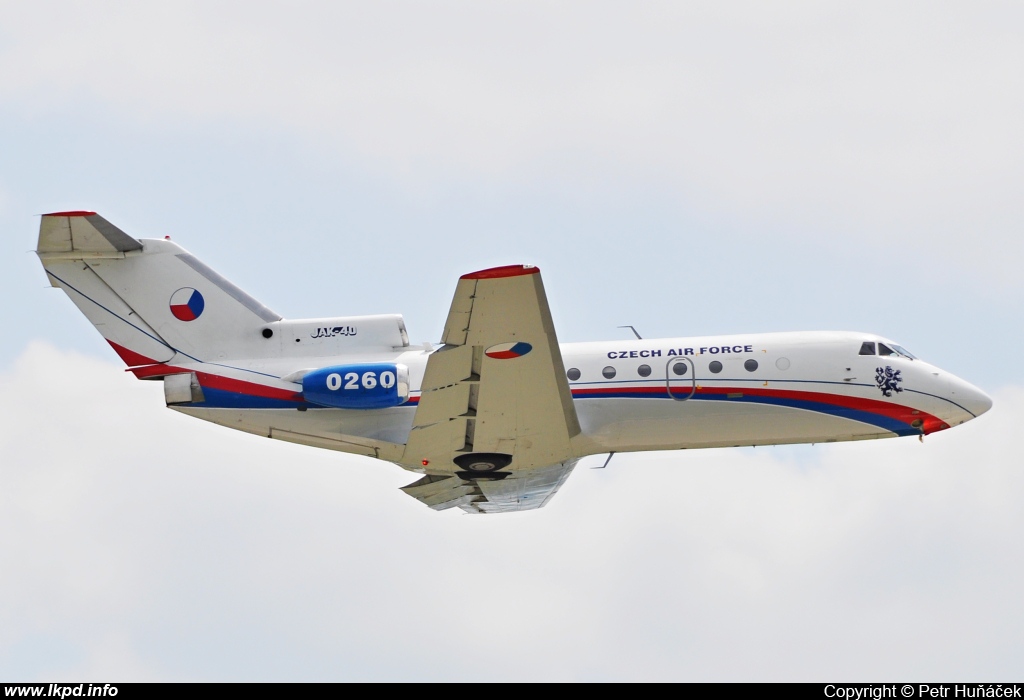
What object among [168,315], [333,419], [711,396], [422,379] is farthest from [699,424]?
[168,315]

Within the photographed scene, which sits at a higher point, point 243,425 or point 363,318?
point 363,318

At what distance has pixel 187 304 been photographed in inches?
1149

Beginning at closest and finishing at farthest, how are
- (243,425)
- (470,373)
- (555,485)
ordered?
(470,373) → (243,425) → (555,485)

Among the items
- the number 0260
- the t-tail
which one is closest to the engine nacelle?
the number 0260

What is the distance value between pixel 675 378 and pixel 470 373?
5.10m

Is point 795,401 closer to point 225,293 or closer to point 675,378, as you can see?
point 675,378

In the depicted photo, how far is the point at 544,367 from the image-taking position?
83.7 feet

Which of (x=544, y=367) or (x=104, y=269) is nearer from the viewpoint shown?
(x=544, y=367)

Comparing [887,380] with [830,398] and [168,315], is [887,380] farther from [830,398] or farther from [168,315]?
[168,315]

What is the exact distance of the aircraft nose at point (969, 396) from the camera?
2909 cm

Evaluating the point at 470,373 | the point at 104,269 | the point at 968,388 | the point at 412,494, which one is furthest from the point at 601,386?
the point at 104,269

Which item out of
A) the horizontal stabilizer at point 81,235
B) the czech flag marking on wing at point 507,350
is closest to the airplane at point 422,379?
the horizontal stabilizer at point 81,235

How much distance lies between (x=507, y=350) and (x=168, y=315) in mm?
8660

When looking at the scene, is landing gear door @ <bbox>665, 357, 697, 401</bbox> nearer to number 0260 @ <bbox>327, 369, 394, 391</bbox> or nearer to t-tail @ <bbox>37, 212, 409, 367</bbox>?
t-tail @ <bbox>37, 212, 409, 367</bbox>
